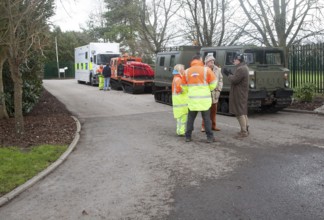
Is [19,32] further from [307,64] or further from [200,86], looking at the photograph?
[307,64]

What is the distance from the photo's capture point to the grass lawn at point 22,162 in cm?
620

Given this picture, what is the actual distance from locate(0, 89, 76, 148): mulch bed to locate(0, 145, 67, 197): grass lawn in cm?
61

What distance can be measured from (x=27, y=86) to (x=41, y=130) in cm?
358

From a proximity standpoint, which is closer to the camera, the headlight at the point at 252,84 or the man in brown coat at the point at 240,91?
the man in brown coat at the point at 240,91

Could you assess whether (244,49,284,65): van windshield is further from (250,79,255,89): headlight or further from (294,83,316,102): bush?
(294,83,316,102): bush

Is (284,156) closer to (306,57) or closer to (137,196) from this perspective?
(137,196)

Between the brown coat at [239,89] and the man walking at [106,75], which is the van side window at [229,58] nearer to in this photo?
the brown coat at [239,89]

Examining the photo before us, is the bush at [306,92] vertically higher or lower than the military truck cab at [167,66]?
lower

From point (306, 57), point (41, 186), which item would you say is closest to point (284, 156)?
point (41, 186)

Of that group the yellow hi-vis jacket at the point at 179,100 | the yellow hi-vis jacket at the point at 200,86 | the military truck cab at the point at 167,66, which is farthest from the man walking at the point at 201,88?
the military truck cab at the point at 167,66

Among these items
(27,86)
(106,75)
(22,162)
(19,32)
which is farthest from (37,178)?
(106,75)

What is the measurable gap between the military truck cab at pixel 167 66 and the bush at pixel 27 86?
5.35 metres

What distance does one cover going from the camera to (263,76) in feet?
41.3

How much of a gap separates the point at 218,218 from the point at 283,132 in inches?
227
